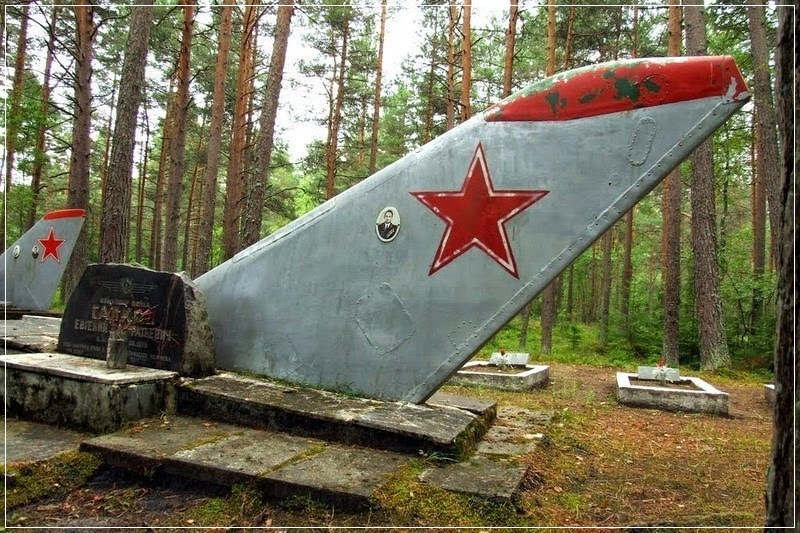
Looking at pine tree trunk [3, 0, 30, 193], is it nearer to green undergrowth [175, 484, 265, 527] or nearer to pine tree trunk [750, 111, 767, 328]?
green undergrowth [175, 484, 265, 527]

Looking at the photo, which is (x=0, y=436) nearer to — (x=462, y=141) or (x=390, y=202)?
(x=390, y=202)

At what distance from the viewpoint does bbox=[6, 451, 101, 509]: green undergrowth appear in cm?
279

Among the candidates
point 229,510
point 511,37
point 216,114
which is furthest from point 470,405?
point 216,114

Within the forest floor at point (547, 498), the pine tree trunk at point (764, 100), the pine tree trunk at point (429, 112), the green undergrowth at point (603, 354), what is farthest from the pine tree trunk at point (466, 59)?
the forest floor at point (547, 498)

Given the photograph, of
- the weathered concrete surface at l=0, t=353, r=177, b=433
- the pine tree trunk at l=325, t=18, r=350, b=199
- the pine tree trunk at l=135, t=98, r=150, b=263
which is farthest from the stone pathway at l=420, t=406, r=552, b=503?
the pine tree trunk at l=135, t=98, r=150, b=263

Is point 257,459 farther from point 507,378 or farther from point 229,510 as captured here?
point 507,378

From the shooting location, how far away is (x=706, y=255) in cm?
1066

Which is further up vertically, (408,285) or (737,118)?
(737,118)

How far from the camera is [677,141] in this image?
325 cm

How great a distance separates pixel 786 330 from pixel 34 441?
429 centimetres

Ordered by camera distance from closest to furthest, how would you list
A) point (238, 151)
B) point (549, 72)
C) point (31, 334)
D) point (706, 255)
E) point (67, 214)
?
point (31, 334) < point (67, 214) < point (706, 255) < point (549, 72) < point (238, 151)

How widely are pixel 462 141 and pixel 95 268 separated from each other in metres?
3.53

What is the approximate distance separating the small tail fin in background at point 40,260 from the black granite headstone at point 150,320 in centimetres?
469

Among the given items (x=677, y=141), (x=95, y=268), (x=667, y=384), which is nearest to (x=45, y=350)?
(x=95, y=268)
